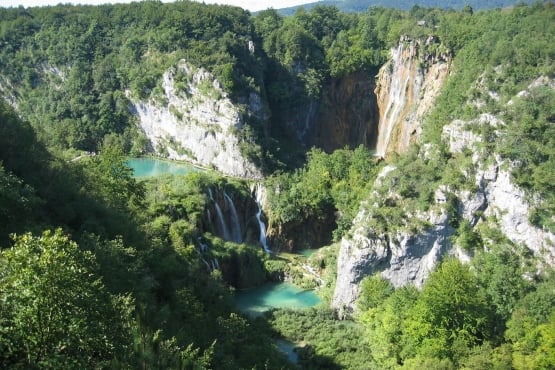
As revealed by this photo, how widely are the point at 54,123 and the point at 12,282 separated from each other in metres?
67.2

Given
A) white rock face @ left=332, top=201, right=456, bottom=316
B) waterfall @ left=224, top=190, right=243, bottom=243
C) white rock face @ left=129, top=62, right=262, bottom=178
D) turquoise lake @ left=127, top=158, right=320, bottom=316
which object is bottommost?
turquoise lake @ left=127, top=158, right=320, bottom=316

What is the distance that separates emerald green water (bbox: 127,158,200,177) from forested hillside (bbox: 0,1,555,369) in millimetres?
2024

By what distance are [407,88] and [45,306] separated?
6354 centimetres

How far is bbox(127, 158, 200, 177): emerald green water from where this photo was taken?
6425cm

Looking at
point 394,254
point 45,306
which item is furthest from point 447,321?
point 45,306

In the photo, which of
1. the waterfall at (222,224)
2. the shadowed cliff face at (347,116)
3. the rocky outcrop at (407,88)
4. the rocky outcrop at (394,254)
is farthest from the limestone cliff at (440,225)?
the shadowed cliff face at (347,116)

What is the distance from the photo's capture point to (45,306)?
35.1 feet

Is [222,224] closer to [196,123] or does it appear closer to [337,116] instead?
[196,123]

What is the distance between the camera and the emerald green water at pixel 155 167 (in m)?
64.2

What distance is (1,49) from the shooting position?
257 ft

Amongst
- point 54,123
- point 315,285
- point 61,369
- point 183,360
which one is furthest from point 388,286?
point 54,123

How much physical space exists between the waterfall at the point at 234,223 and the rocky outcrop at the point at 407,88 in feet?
75.9

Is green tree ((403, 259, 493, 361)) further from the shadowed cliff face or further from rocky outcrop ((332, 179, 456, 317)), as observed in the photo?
the shadowed cliff face

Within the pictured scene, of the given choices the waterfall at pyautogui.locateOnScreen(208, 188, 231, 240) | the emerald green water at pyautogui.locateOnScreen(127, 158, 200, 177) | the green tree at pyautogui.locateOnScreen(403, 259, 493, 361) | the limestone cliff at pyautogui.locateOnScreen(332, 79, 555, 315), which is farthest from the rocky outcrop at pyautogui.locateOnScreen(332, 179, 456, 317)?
the emerald green water at pyautogui.locateOnScreen(127, 158, 200, 177)
